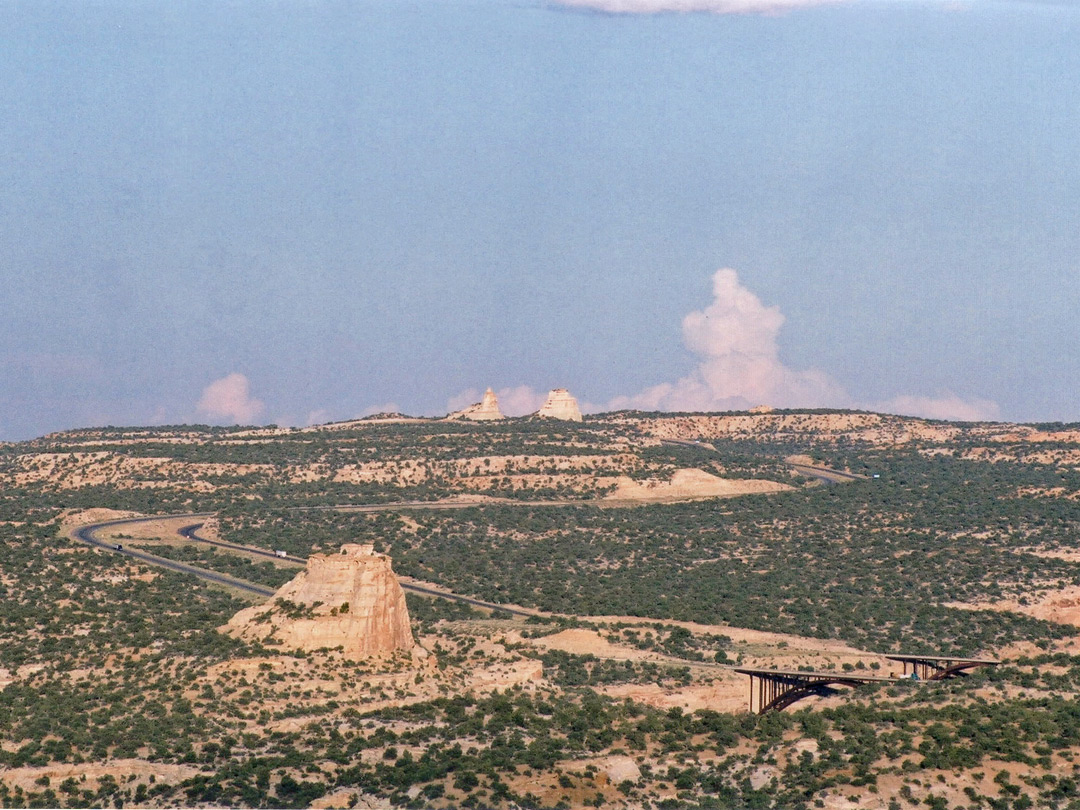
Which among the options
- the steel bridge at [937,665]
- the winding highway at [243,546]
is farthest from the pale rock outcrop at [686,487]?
the steel bridge at [937,665]

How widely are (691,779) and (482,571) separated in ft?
200

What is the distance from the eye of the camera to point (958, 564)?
393 feet

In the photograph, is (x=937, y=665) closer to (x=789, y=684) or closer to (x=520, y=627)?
(x=789, y=684)

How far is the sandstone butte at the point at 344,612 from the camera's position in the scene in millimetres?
74750

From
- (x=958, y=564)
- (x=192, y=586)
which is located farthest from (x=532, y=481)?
(x=192, y=586)

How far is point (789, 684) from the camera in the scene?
8231 centimetres

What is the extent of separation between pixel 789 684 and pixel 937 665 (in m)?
9.67

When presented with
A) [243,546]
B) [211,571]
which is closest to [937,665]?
[211,571]

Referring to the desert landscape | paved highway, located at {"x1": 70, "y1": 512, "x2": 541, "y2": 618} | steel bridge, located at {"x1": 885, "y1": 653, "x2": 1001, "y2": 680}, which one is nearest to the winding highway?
paved highway, located at {"x1": 70, "y1": 512, "x2": 541, "y2": 618}

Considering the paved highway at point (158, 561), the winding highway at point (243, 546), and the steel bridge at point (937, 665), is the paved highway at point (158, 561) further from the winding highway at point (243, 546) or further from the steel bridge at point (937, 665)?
the steel bridge at point (937, 665)

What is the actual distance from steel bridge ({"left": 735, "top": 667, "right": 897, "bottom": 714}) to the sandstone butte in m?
15.6

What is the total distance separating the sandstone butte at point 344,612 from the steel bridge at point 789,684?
15.6 metres

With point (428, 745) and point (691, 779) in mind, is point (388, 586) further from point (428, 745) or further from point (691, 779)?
point (691, 779)

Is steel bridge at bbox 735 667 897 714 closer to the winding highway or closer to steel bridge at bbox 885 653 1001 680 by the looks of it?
steel bridge at bbox 885 653 1001 680
